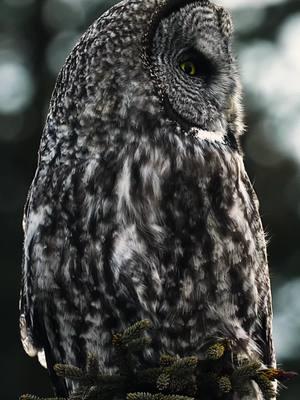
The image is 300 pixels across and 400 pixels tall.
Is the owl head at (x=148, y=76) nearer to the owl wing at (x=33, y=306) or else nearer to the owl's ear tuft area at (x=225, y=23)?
the owl's ear tuft area at (x=225, y=23)

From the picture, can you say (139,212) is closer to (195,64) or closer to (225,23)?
(195,64)

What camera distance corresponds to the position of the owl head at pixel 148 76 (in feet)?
13.6

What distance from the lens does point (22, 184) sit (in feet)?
40.0

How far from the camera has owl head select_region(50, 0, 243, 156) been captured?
4156mm

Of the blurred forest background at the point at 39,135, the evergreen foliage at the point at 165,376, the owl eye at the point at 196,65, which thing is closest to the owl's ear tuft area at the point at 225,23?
the owl eye at the point at 196,65

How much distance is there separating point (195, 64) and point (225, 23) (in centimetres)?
26

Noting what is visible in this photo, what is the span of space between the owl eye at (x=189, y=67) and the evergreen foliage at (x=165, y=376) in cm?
118

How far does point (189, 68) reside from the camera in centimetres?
443

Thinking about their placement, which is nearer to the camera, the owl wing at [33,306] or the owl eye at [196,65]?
the owl wing at [33,306]

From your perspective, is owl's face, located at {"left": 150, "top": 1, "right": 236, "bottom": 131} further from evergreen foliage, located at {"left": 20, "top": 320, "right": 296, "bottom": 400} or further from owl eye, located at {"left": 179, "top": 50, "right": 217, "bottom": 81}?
evergreen foliage, located at {"left": 20, "top": 320, "right": 296, "bottom": 400}

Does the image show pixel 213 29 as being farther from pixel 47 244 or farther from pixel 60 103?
pixel 47 244

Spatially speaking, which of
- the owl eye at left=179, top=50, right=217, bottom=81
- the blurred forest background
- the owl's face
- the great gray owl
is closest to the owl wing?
the great gray owl

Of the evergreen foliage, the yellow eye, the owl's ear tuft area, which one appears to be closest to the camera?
the evergreen foliage

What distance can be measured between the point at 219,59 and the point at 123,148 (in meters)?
0.68
